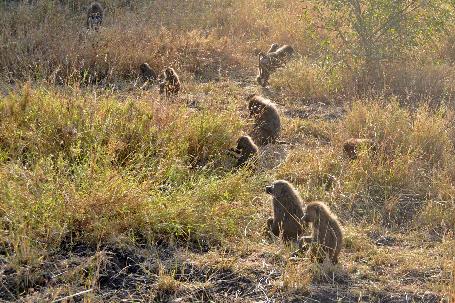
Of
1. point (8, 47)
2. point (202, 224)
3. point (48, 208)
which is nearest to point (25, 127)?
point (48, 208)

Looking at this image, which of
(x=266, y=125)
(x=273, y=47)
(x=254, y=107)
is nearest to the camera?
(x=266, y=125)

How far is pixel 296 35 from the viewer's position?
524 inches

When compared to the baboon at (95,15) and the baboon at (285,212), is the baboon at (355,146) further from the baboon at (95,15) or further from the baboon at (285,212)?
the baboon at (95,15)

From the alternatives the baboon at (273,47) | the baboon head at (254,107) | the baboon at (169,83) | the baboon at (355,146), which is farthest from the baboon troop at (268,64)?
the baboon at (355,146)

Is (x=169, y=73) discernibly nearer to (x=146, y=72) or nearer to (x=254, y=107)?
(x=146, y=72)

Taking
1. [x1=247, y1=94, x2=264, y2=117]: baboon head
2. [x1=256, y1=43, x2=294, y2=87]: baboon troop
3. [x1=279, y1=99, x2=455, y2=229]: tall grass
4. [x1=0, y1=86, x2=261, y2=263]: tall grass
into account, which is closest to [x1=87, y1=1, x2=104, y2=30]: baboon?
[x1=256, y1=43, x2=294, y2=87]: baboon troop

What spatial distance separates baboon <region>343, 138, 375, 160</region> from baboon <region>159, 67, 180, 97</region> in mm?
2526

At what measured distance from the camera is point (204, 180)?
6.59 metres

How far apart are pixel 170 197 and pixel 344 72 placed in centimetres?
562

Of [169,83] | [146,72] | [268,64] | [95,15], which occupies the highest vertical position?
[95,15]

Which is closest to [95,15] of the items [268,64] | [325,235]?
[268,64]

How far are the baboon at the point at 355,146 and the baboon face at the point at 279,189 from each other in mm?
1571

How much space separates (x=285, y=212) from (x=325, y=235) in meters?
0.67

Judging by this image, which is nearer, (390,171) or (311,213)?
(311,213)
